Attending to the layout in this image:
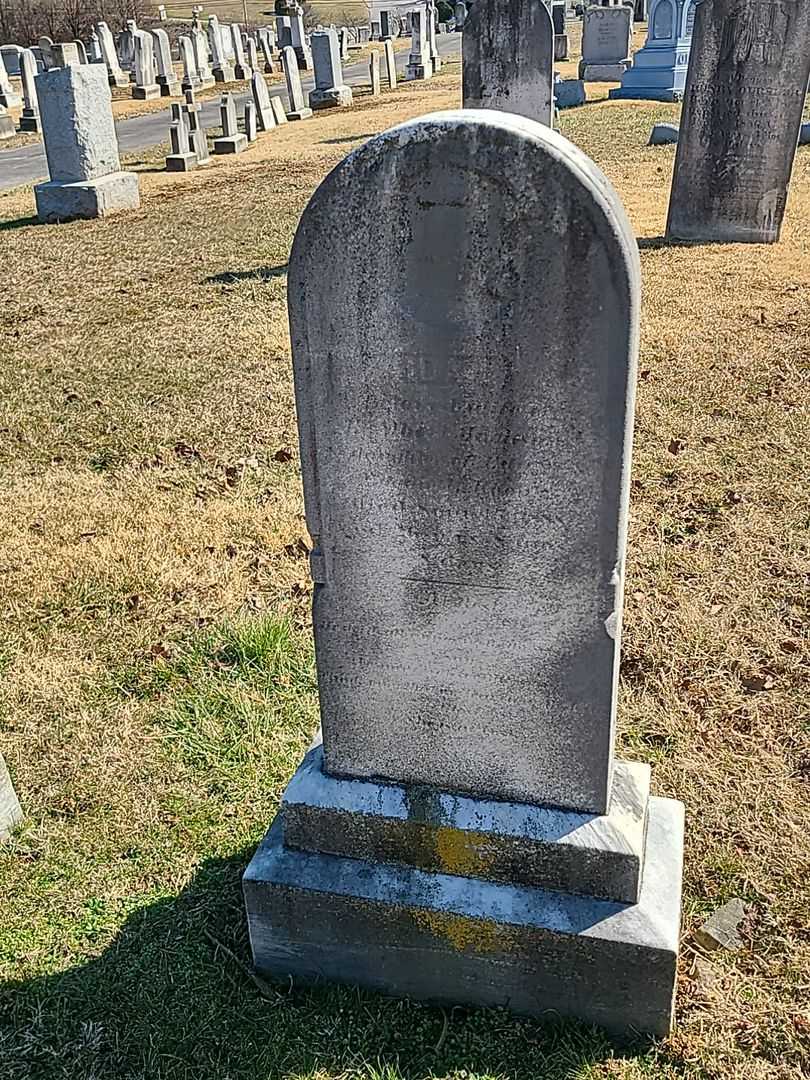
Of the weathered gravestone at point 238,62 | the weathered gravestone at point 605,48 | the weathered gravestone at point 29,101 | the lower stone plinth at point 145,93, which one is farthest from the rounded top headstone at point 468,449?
the weathered gravestone at point 238,62

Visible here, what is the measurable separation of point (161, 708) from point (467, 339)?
7.61 feet

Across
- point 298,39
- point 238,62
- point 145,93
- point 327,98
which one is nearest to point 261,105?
point 327,98

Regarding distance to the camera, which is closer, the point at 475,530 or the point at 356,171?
the point at 356,171

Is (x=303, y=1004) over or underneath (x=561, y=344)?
underneath

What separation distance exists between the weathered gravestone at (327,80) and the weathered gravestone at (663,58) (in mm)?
7257

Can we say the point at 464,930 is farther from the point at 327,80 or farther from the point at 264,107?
the point at 327,80

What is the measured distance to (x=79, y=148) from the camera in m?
12.2

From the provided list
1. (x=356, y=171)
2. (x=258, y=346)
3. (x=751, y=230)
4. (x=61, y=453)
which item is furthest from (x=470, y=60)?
(x=356, y=171)

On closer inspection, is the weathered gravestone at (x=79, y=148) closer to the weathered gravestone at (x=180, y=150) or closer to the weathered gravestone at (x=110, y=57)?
the weathered gravestone at (x=180, y=150)

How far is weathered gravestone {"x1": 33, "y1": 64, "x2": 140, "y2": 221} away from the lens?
461 inches

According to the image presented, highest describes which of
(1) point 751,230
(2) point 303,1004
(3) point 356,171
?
(3) point 356,171

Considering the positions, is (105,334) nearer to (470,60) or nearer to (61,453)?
(61,453)

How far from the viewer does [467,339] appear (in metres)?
2.01

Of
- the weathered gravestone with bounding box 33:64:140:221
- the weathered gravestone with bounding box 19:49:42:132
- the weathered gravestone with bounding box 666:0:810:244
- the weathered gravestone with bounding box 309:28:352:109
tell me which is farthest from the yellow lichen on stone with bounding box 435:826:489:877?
the weathered gravestone with bounding box 309:28:352:109
